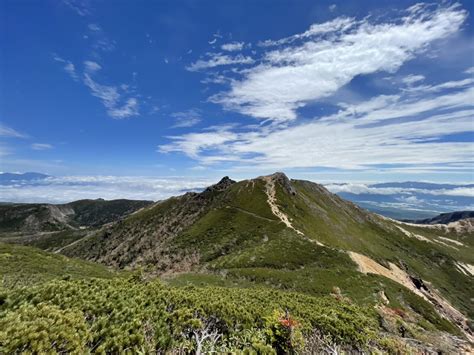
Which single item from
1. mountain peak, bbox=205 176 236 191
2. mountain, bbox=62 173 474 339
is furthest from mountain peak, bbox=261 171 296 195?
mountain peak, bbox=205 176 236 191

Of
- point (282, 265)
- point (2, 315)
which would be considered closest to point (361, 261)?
point (282, 265)

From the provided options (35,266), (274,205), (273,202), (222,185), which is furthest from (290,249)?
(222,185)

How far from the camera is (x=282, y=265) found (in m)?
71.5

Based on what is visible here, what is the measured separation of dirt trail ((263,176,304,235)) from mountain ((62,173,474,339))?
1.80 feet

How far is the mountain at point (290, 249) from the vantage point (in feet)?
206

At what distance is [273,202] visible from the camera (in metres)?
126

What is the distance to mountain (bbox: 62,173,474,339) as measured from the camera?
62844 millimetres

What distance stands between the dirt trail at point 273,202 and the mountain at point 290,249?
0.55m

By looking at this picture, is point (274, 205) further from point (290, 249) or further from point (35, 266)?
point (35, 266)

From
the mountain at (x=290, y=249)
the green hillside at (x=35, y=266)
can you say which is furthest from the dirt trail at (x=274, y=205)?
the green hillside at (x=35, y=266)

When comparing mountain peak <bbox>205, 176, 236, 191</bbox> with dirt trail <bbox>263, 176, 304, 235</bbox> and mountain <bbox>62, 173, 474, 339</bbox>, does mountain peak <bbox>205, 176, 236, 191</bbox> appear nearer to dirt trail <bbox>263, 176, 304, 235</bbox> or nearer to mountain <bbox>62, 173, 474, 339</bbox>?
mountain <bbox>62, 173, 474, 339</bbox>

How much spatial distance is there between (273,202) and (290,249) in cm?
4720

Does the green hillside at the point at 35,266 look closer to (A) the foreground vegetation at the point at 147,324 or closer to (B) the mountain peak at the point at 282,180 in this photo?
(A) the foreground vegetation at the point at 147,324

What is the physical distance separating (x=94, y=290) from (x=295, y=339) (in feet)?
44.7
